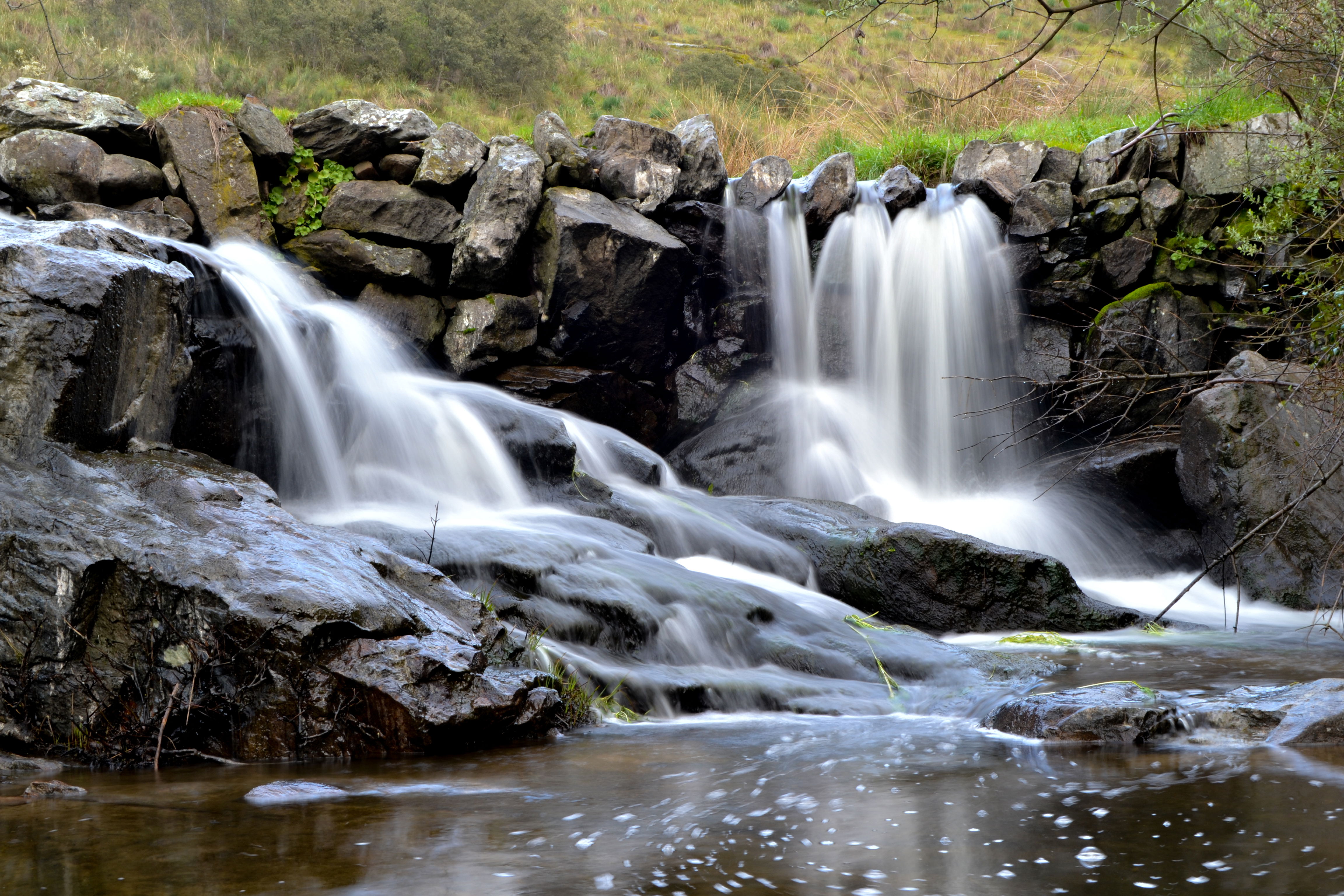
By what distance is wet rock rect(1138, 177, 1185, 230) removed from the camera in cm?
966

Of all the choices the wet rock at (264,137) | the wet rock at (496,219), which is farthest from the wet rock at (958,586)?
the wet rock at (264,137)

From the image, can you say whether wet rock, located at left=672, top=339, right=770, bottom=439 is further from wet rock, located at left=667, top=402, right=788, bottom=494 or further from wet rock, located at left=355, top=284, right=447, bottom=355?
wet rock, located at left=355, top=284, right=447, bottom=355

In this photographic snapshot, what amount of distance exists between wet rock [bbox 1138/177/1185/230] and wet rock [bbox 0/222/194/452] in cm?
848

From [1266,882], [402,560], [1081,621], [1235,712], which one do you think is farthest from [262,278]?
[1266,882]

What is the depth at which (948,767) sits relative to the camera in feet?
10.4

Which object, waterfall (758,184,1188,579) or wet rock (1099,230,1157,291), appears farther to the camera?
waterfall (758,184,1188,579)

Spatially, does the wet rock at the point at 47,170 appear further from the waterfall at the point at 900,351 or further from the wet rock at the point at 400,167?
the waterfall at the point at 900,351

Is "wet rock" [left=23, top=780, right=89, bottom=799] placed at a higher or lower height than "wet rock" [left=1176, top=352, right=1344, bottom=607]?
lower

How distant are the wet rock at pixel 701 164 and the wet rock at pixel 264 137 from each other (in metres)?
3.74

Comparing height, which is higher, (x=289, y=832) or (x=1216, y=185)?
(x=1216, y=185)

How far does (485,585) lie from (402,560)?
0.69m

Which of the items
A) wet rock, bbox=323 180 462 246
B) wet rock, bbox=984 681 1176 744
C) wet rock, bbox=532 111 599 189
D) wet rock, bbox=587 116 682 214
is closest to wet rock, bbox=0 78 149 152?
wet rock, bbox=323 180 462 246

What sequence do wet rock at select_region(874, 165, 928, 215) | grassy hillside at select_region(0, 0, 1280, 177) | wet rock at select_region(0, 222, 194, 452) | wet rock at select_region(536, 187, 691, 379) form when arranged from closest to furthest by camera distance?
wet rock at select_region(0, 222, 194, 452) < wet rock at select_region(536, 187, 691, 379) < wet rock at select_region(874, 165, 928, 215) < grassy hillside at select_region(0, 0, 1280, 177)

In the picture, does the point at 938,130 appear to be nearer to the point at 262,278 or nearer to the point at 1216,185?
the point at 1216,185
